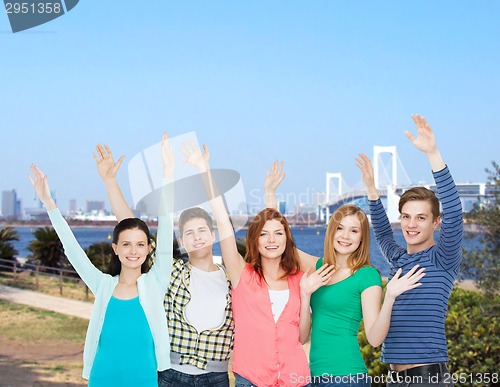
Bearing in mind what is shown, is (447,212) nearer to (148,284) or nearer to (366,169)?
(366,169)

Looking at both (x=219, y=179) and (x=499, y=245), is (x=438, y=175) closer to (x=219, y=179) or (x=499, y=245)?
(x=219, y=179)

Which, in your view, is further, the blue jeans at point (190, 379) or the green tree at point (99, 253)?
the green tree at point (99, 253)

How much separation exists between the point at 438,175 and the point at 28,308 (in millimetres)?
10718

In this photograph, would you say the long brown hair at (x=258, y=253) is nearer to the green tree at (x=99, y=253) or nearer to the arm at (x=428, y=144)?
the arm at (x=428, y=144)

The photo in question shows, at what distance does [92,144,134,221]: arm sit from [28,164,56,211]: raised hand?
278 millimetres

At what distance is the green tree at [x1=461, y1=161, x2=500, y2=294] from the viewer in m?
6.21

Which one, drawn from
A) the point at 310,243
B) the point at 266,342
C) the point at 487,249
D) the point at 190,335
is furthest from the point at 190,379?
the point at 310,243

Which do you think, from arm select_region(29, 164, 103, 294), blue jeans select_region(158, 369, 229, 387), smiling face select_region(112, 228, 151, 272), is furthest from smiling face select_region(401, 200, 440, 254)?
arm select_region(29, 164, 103, 294)

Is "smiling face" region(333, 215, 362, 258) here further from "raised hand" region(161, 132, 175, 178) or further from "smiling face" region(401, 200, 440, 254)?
"raised hand" region(161, 132, 175, 178)

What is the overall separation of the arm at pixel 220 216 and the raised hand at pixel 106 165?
0.41 metres

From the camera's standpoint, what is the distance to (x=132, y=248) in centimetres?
279

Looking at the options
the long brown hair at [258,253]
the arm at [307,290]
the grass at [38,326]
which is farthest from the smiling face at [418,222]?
the grass at [38,326]

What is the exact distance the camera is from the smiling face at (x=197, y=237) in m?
2.80

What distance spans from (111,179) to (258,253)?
2.91 feet
